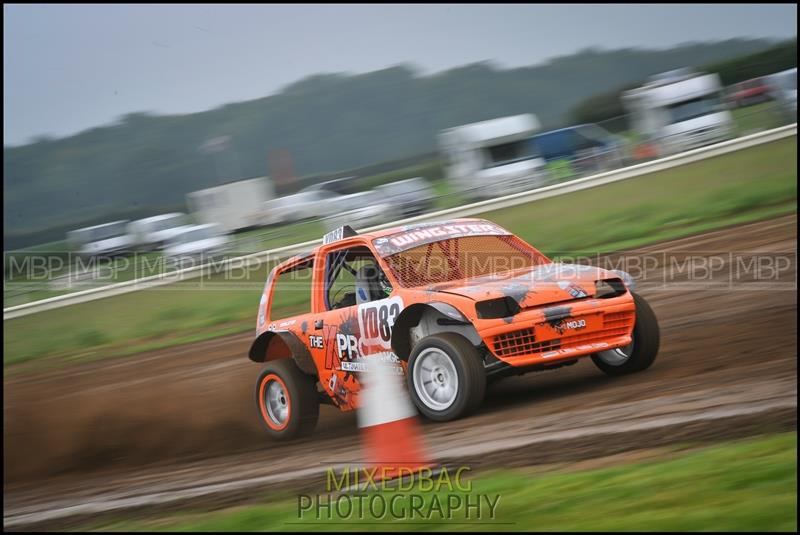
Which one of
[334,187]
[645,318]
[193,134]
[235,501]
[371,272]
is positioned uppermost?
[193,134]

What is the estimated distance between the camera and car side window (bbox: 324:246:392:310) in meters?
7.27

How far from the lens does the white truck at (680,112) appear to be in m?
19.0

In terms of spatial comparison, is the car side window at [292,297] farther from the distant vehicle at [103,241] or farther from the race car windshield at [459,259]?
the race car windshield at [459,259]

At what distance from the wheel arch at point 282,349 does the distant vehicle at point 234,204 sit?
13.8m

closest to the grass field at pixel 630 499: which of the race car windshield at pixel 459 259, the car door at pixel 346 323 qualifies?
the car door at pixel 346 323

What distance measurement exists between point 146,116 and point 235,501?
31622mm

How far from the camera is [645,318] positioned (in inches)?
268

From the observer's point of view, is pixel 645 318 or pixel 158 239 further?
pixel 158 239

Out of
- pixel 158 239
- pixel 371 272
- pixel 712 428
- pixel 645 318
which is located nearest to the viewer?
pixel 712 428

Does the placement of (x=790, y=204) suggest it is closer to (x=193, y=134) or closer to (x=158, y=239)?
(x=158, y=239)

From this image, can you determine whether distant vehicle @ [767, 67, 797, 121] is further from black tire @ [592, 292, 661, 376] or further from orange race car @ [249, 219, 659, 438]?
black tire @ [592, 292, 661, 376]

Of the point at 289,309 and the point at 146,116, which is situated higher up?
the point at 146,116

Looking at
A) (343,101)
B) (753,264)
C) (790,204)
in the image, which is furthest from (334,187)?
(343,101)

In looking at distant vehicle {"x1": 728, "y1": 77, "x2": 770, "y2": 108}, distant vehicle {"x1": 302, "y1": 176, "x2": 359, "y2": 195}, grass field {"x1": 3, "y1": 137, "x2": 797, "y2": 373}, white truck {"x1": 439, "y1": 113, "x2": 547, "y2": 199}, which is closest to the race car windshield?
grass field {"x1": 3, "y1": 137, "x2": 797, "y2": 373}
